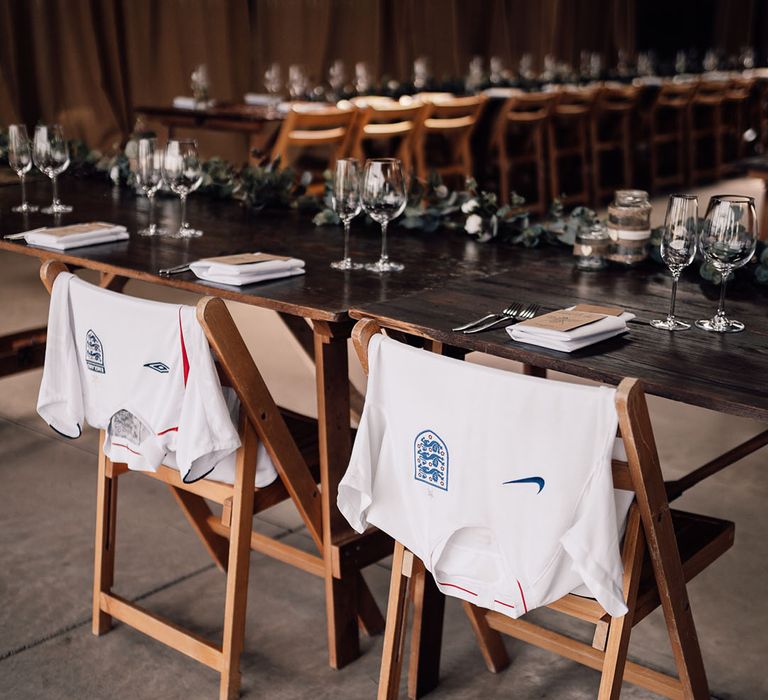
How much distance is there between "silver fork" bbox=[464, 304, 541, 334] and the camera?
1831 millimetres

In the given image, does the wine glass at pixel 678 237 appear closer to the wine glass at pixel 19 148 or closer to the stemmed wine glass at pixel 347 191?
the stemmed wine glass at pixel 347 191

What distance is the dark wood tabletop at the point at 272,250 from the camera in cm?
213

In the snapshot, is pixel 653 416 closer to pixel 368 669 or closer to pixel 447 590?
pixel 368 669

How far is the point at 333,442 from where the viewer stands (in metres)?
2.11

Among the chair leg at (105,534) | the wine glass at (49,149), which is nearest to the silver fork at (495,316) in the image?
the chair leg at (105,534)

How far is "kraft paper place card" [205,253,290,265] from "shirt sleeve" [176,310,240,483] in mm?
448

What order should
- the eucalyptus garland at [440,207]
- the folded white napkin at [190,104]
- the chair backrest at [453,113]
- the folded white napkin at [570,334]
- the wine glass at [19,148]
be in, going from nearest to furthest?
1. the folded white napkin at [570,334]
2. the eucalyptus garland at [440,207]
3. the wine glass at [19,148]
4. the chair backrest at [453,113]
5. the folded white napkin at [190,104]

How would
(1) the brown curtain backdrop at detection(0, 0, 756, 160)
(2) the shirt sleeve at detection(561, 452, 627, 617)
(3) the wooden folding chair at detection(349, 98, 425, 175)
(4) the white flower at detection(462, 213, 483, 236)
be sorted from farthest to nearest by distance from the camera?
(1) the brown curtain backdrop at detection(0, 0, 756, 160), (3) the wooden folding chair at detection(349, 98, 425, 175), (4) the white flower at detection(462, 213, 483, 236), (2) the shirt sleeve at detection(561, 452, 627, 617)

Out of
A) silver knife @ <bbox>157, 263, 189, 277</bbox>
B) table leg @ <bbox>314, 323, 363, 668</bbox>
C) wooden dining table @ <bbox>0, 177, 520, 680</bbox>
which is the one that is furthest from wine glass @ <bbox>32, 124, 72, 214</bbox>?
table leg @ <bbox>314, 323, 363, 668</bbox>

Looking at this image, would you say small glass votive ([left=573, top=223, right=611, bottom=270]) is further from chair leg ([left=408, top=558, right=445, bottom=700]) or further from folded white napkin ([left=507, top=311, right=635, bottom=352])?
chair leg ([left=408, top=558, right=445, bottom=700])

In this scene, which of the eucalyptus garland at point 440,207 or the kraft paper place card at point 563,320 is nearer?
the kraft paper place card at point 563,320

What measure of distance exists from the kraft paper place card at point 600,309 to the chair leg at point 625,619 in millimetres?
418

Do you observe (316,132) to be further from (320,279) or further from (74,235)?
(320,279)

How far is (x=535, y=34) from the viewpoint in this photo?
37.8 ft
